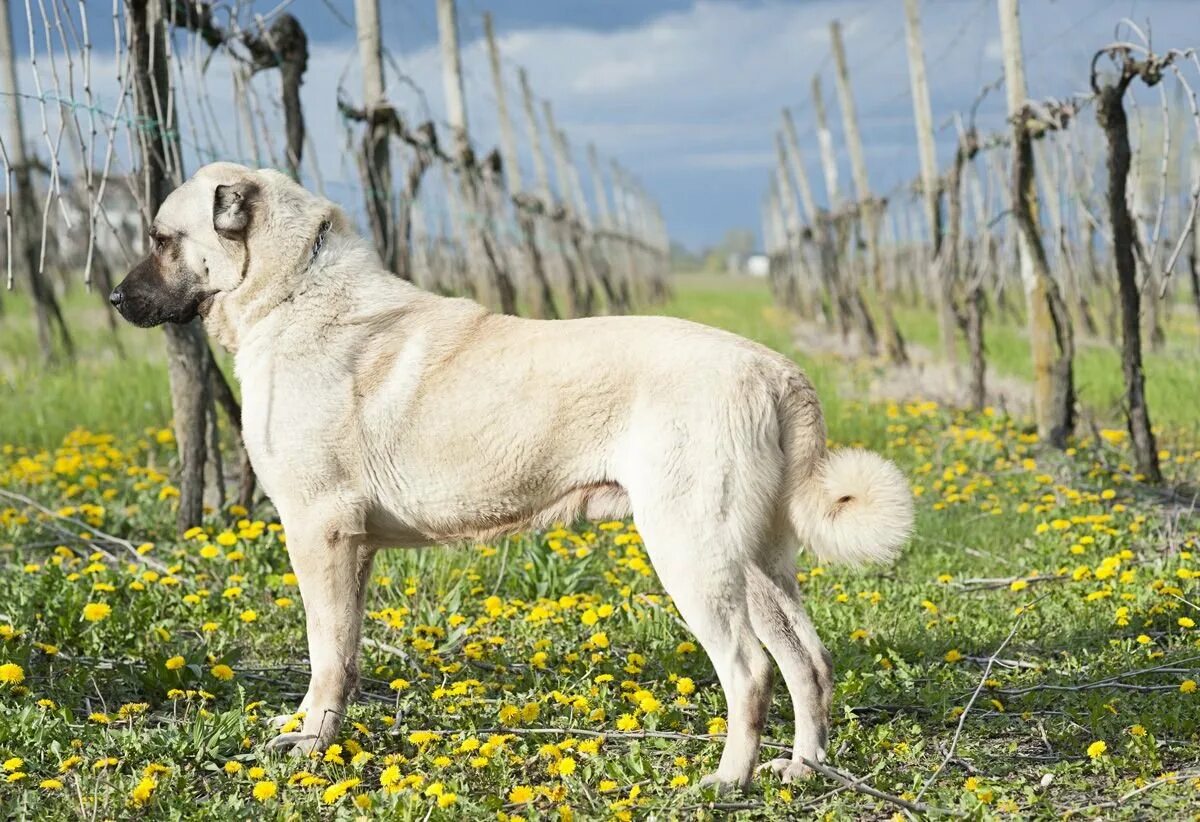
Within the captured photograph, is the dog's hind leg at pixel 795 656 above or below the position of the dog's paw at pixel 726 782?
above

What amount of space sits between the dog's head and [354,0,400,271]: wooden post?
490 cm

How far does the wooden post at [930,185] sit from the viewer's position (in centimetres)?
1298

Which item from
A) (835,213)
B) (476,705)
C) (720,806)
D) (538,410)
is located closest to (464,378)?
(538,410)

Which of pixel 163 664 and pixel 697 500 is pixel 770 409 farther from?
pixel 163 664

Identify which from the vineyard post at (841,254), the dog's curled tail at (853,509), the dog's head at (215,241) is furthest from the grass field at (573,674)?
the vineyard post at (841,254)

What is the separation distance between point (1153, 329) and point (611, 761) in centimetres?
1344

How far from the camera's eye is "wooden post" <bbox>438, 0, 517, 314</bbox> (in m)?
13.2

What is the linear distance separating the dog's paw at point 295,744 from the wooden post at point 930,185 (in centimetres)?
1020

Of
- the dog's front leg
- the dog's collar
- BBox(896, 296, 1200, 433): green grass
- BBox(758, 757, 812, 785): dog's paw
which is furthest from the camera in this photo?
BBox(896, 296, 1200, 433): green grass

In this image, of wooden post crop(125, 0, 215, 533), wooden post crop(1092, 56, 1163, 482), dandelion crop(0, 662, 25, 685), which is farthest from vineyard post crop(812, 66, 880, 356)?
dandelion crop(0, 662, 25, 685)

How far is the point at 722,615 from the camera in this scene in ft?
11.2

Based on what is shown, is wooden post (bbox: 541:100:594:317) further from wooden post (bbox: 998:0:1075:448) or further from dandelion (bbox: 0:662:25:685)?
dandelion (bbox: 0:662:25:685)

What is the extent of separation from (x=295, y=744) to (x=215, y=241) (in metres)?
1.72

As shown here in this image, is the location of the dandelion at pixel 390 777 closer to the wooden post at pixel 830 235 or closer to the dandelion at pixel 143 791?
the dandelion at pixel 143 791
